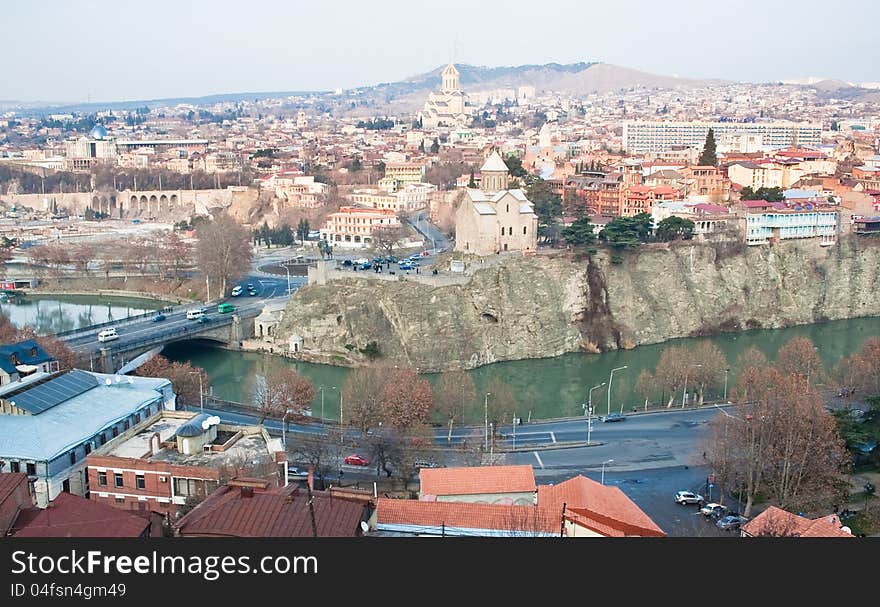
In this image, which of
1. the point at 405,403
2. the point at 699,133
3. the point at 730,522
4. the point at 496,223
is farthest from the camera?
the point at 699,133

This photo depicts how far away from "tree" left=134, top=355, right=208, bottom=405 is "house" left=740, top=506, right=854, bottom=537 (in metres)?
6.34

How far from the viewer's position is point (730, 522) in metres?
7.12

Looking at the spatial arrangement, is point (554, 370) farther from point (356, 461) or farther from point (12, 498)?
point (12, 498)

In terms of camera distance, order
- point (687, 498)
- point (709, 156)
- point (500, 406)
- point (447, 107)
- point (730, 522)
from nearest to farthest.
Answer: point (730, 522), point (687, 498), point (500, 406), point (709, 156), point (447, 107)

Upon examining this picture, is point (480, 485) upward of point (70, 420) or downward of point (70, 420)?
downward

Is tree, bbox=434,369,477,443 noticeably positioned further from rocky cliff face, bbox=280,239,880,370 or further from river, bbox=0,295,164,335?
river, bbox=0,295,164,335

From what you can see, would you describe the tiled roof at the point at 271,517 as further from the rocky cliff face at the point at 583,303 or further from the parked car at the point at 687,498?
the rocky cliff face at the point at 583,303

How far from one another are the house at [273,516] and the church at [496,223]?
10.6 metres

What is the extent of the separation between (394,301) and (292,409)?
4.39 m

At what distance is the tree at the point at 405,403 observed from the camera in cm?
916

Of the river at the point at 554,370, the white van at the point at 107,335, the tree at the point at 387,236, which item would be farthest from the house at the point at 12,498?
the tree at the point at 387,236

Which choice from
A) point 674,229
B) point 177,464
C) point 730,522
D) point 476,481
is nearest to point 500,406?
point 730,522

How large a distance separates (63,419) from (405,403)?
3.31 m

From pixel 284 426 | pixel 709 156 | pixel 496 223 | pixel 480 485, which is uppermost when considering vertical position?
pixel 709 156
